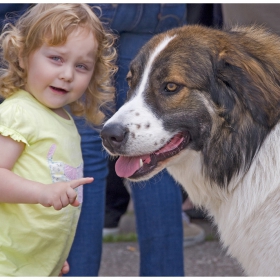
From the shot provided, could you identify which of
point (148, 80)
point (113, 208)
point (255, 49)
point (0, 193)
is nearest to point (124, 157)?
point (148, 80)

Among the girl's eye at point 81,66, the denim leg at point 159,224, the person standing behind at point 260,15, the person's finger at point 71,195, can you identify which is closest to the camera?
the person's finger at point 71,195

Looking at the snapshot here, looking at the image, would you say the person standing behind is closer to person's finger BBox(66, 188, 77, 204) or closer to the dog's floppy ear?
the dog's floppy ear

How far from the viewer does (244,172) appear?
328 centimetres

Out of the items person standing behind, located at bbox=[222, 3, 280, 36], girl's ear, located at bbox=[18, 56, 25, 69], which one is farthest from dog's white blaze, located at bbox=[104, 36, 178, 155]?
person standing behind, located at bbox=[222, 3, 280, 36]

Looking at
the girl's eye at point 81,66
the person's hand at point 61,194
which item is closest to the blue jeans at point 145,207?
the girl's eye at point 81,66

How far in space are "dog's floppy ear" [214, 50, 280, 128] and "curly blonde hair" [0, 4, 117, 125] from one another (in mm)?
673

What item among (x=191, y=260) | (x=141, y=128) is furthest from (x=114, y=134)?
(x=191, y=260)

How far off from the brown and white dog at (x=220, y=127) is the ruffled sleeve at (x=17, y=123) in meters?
0.36

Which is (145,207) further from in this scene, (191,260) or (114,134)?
(191,260)

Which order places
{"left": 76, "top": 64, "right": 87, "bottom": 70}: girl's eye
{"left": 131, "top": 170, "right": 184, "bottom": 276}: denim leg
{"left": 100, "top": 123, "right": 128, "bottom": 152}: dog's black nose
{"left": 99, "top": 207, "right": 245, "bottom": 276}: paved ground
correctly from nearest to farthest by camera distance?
{"left": 100, "top": 123, "right": 128, "bottom": 152}: dog's black nose
{"left": 76, "top": 64, "right": 87, "bottom": 70}: girl's eye
{"left": 131, "top": 170, "right": 184, "bottom": 276}: denim leg
{"left": 99, "top": 207, "right": 245, "bottom": 276}: paved ground

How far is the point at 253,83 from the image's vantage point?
3.20 metres

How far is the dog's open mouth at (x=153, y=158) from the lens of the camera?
3262 mm

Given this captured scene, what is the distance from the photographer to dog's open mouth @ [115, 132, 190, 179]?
326 centimetres

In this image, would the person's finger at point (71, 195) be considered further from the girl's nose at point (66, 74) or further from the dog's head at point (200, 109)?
the girl's nose at point (66, 74)
